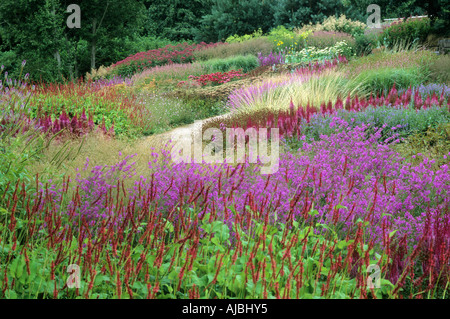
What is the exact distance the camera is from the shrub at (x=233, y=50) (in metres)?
18.1

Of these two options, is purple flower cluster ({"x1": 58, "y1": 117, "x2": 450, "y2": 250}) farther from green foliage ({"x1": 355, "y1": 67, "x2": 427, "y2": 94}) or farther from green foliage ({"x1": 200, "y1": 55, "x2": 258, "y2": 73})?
green foliage ({"x1": 200, "y1": 55, "x2": 258, "y2": 73})

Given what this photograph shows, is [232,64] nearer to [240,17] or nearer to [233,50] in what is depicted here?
[233,50]

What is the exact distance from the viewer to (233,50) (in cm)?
1858

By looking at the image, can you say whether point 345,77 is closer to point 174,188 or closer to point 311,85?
point 311,85

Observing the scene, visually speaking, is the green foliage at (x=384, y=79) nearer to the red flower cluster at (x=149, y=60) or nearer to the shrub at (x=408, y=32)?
the shrub at (x=408, y=32)

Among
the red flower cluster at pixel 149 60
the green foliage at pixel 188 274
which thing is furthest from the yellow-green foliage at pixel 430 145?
the red flower cluster at pixel 149 60

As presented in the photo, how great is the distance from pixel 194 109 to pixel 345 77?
3383 millimetres

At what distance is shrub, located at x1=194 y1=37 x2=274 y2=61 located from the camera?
712 inches

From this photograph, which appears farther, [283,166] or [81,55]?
[81,55]

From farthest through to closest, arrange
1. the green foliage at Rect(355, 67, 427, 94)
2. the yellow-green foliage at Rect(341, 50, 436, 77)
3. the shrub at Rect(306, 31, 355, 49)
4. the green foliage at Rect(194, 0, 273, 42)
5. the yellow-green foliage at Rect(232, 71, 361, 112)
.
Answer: the green foliage at Rect(194, 0, 273, 42) → the shrub at Rect(306, 31, 355, 49) → the yellow-green foliage at Rect(341, 50, 436, 77) → the green foliage at Rect(355, 67, 427, 94) → the yellow-green foliage at Rect(232, 71, 361, 112)

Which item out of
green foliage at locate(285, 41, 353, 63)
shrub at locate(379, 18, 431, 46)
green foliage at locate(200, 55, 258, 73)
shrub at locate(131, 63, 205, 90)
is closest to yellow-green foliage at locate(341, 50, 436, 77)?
green foliage at locate(285, 41, 353, 63)

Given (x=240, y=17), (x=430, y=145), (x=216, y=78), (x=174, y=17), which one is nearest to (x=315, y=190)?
(x=430, y=145)
